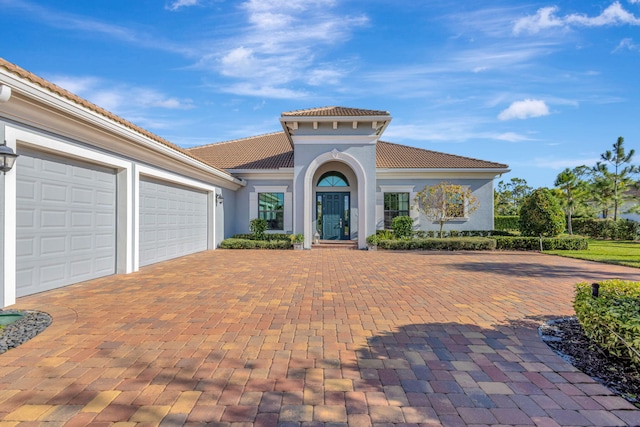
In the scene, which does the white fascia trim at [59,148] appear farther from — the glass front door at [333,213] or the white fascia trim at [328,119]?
the glass front door at [333,213]

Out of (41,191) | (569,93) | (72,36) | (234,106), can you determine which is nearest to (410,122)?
(569,93)

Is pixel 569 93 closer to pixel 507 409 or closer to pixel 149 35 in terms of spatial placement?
pixel 507 409

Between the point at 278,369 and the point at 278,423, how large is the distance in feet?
2.73

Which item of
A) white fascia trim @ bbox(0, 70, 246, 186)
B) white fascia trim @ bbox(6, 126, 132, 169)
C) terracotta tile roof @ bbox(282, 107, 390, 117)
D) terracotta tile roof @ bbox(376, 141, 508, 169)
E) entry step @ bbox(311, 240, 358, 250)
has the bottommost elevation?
entry step @ bbox(311, 240, 358, 250)

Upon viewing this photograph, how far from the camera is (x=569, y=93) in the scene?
10.2 metres

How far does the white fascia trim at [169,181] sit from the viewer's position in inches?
326

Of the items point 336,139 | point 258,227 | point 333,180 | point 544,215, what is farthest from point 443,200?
point 258,227

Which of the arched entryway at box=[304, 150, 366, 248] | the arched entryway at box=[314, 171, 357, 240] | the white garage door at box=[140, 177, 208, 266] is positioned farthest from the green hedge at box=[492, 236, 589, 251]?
the white garage door at box=[140, 177, 208, 266]

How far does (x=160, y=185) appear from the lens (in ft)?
32.6

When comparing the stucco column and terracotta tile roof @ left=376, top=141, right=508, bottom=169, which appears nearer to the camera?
the stucco column

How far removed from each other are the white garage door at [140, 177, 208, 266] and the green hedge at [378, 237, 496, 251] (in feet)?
25.6

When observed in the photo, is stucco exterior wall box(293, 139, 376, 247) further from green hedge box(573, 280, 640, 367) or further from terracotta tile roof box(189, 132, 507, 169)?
green hedge box(573, 280, 640, 367)

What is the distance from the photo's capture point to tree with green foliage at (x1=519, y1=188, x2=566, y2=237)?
1385 cm

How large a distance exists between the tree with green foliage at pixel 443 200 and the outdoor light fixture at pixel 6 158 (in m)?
14.8
